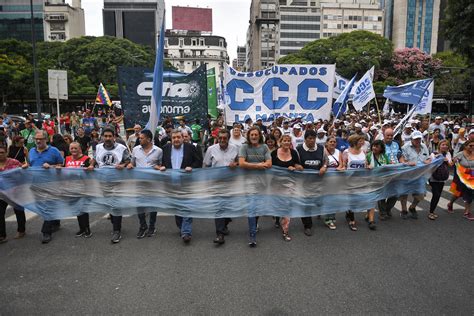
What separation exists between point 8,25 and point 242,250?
11732 cm

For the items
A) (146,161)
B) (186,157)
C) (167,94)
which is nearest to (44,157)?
(146,161)

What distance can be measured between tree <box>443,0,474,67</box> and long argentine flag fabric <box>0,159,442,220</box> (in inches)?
649

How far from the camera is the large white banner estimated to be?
388 inches

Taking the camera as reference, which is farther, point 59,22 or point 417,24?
point 417,24

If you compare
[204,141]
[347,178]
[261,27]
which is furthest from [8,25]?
[347,178]

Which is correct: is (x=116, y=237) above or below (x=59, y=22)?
below

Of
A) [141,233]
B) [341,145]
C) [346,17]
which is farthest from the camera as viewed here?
[346,17]

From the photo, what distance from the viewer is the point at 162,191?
19.4 ft

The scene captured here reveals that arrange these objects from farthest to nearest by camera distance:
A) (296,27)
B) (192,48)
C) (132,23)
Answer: (192,48) < (132,23) < (296,27)

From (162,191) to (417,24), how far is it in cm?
13468

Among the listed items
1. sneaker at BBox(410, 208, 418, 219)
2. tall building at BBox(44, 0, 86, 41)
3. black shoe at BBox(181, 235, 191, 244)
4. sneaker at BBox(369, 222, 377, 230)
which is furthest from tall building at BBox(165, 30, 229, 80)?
black shoe at BBox(181, 235, 191, 244)

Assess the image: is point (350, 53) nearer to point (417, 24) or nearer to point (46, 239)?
point (46, 239)

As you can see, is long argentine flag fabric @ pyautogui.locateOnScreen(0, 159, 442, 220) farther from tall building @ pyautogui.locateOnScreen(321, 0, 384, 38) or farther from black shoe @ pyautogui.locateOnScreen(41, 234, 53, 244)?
tall building @ pyautogui.locateOnScreen(321, 0, 384, 38)

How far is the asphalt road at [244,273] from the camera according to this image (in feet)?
12.6
